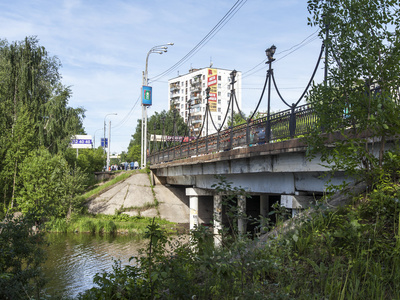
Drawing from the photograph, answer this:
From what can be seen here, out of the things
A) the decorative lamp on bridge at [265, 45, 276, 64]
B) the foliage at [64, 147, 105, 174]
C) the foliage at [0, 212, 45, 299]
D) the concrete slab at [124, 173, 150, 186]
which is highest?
the decorative lamp on bridge at [265, 45, 276, 64]

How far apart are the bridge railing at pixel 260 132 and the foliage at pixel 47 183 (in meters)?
9.77

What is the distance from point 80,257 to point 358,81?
16.3m

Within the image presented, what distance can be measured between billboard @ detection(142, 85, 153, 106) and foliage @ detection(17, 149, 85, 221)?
12.0 meters

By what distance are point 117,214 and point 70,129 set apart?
778 centimetres

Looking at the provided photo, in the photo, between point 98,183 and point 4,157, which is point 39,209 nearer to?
point 4,157

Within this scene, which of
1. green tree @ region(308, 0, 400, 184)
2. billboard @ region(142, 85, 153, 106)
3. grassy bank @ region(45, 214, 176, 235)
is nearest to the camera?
green tree @ region(308, 0, 400, 184)

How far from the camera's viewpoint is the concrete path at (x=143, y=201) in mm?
Result: 30891

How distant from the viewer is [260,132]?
1409 centimetres

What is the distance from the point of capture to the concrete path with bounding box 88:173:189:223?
30891 millimetres

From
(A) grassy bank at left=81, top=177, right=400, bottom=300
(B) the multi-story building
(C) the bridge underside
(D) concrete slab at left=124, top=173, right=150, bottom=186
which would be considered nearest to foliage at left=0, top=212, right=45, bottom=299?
(A) grassy bank at left=81, top=177, right=400, bottom=300

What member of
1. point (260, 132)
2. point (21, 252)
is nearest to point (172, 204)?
point (260, 132)

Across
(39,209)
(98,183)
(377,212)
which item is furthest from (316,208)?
(98,183)

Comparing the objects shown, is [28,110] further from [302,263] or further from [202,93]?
[202,93]

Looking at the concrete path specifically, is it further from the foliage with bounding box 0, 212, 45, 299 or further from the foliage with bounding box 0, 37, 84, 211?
the foliage with bounding box 0, 212, 45, 299
